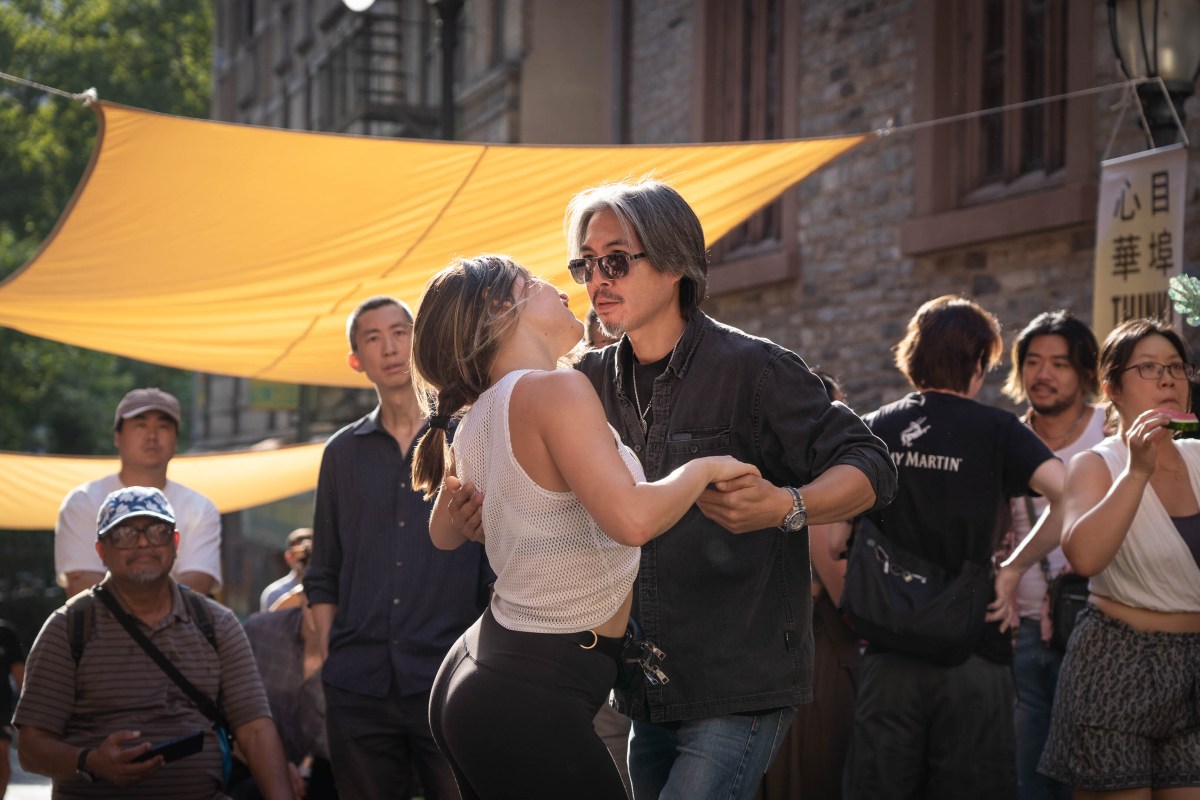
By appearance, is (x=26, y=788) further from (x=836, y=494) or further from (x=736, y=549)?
(x=836, y=494)

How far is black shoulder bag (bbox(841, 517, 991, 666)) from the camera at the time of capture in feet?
15.0

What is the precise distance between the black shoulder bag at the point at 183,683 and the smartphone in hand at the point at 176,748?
216mm

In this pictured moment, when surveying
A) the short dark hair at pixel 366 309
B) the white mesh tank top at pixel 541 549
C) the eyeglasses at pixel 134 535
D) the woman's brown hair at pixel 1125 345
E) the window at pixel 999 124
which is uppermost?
the window at pixel 999 124

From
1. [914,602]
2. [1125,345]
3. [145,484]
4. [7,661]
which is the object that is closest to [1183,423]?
[1125,345]

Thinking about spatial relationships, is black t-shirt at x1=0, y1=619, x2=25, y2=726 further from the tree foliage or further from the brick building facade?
the tree foliage

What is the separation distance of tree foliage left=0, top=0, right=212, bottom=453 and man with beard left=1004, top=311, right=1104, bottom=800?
103ft

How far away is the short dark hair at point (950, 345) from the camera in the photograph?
4.83m

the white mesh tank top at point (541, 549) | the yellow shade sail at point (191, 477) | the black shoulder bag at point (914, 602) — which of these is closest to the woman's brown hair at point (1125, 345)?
the black shoulder bag at point (914, 602)

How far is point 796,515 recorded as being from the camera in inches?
119

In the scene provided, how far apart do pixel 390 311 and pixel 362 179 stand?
1.63 m

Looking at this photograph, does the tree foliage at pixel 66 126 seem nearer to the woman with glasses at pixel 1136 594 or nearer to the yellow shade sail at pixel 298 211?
the yellow shade sail at pixel 298 211

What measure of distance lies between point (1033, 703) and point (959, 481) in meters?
1.45

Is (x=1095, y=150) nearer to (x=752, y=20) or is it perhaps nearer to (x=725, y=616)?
(x=752, y=20)

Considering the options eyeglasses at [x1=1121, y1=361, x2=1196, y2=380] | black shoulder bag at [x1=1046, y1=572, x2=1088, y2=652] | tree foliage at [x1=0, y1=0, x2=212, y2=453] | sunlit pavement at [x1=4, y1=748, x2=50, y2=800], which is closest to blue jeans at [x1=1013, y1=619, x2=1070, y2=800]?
black shoulder bag at [x1=1046, y1=572, x2=1088, y2=652]
